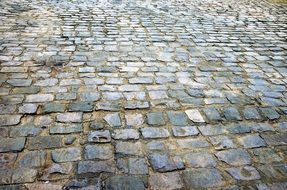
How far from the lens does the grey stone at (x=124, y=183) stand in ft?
7.83

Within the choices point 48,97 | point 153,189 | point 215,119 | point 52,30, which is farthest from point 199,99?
point 52,30

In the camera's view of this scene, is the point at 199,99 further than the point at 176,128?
Yes

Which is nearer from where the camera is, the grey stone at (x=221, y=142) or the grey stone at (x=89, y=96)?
the grey stone at (x=221, y=142)

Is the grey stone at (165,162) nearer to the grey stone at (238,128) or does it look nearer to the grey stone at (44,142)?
the grey stone at (238,128)

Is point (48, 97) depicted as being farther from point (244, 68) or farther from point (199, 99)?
point (244, 68)

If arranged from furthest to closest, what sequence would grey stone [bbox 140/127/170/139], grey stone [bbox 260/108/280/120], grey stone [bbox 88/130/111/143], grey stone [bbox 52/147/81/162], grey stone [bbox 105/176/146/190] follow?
grey stone [bbox 260/108/280/120], grey stone [bbox 140/127/170/139], grey stone [bbox 88/130/111/143], grey stone [bbox 52/147/81/162], grey stone [bbox 105/176/146/190]

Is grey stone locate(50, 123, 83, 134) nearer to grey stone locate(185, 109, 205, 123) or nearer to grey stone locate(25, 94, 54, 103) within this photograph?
grey stone locate(25, 94, 54, 103)

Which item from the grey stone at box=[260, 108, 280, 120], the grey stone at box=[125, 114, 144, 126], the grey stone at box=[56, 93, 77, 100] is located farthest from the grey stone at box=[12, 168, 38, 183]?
the grey stone at box=[260, 108, 280, 120]

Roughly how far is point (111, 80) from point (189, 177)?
6.51 ft

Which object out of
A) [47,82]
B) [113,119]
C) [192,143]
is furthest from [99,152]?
[47,82]

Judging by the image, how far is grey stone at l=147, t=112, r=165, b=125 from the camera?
3216 mm

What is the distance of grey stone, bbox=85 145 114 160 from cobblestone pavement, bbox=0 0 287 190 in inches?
0.4

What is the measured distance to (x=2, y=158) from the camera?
260 centimetres

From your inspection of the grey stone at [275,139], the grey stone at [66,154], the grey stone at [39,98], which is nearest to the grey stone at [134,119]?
the grey stone at [66,154]
